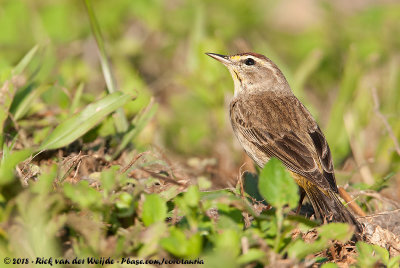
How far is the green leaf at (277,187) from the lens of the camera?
11.1 feet

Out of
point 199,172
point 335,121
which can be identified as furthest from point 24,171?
point 335,121

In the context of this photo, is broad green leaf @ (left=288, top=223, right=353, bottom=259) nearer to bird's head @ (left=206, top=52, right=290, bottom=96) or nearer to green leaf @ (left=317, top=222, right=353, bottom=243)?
green leaf @ (left=317, top=222, right=353, bottom=243)

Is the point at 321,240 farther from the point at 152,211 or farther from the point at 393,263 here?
the point at 152,211

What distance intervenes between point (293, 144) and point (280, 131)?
23 cm

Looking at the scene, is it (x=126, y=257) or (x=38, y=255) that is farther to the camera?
(x=126, y=257)

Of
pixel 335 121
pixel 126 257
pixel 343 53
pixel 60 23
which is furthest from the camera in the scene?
pixel 343 53

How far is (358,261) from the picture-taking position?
3662mm

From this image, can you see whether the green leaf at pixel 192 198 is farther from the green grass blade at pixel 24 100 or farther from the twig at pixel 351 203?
the green grass blade at pixel 24 100

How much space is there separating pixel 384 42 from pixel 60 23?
5.01 metres

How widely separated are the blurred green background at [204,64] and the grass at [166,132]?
0.08 feet

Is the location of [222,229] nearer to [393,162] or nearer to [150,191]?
[150,191]

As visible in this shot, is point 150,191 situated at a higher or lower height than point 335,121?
higher

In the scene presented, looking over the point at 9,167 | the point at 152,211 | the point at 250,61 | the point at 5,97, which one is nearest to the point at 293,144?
the point at 250,61

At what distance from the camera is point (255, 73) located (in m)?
6.54
